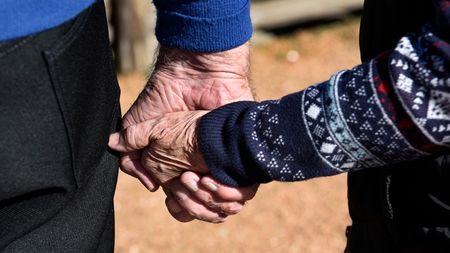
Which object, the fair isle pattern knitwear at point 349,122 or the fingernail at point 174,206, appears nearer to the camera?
the fair isle pattern knitwear at point 349,122

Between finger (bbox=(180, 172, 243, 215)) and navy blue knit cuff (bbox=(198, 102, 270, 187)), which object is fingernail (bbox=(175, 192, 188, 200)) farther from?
navy blue knit cuff (bbox=(198, 102, 270, 187))

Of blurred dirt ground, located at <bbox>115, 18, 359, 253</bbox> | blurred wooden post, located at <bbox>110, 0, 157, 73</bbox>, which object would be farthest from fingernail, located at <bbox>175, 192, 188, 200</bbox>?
blurred wooden post, located at <bbox>110, 0, 157, 73</bbox>

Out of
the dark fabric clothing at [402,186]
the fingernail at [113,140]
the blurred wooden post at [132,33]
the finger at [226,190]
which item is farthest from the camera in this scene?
the blurred wooden post at [132,33]

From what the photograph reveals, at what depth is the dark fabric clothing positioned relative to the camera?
4.98ft

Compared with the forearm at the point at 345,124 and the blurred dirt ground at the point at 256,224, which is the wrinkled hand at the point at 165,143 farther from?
the blurred dirt ground at the point at 256,224

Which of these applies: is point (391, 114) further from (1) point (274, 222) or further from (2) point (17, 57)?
(1) point (274, 222)

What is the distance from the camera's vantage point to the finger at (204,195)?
1.73 m

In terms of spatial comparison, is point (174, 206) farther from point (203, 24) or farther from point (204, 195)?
point (203, 24)

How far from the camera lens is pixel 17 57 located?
4.59 feet

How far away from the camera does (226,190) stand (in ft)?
5.47

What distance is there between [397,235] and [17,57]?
31.0 inches

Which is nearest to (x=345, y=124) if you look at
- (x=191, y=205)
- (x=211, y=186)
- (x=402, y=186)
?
(x=402, y=186)

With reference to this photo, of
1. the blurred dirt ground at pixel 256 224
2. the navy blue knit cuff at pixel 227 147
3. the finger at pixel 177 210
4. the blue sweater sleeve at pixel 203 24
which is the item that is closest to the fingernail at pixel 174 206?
the finger at pixel 177 210

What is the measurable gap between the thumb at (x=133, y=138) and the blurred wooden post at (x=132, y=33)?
11.4 feet
